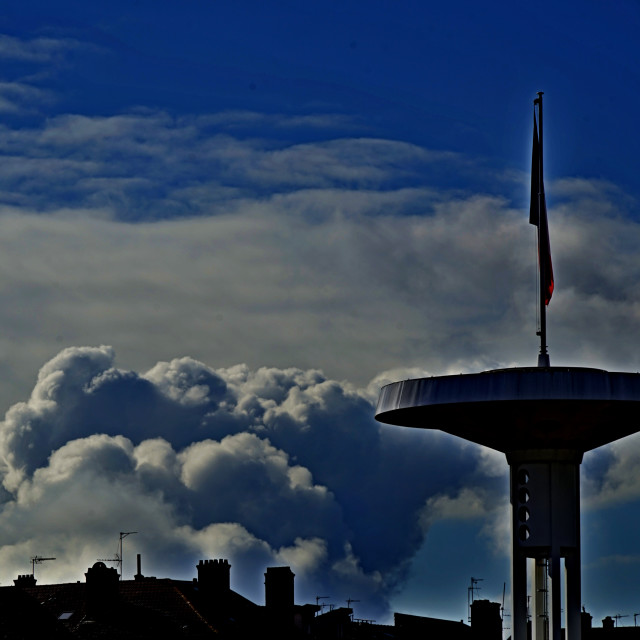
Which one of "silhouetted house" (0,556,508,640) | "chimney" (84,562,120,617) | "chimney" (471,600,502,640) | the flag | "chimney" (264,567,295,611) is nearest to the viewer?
the flag

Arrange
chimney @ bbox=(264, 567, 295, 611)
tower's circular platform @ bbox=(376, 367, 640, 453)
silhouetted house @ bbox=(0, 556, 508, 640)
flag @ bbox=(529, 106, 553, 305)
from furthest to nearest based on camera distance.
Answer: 1. chimney @ bbox=(264, 567, 295, 611)
2. silhouetted house @ bbox=(0, 556, 508, 640)
3. flag @ bbox=(529, 106, 553, 305)
4. tower's circular platform @ bbox=(376, 367, 640, 453)

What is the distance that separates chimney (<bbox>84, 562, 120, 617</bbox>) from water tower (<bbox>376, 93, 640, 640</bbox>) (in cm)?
2579

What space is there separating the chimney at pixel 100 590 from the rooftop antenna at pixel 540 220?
29.1 meters

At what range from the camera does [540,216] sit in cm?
6556

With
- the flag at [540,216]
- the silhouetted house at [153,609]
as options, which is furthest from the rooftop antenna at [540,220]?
the silhouetted house at [153,609]

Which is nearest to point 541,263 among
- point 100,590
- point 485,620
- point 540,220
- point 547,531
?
point 540,220

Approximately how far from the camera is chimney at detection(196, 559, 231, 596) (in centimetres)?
9344


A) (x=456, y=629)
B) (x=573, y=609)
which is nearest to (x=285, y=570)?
(x=456, y=629)

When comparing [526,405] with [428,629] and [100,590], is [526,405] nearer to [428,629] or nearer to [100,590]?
[100,590]

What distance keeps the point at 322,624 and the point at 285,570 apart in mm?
13861

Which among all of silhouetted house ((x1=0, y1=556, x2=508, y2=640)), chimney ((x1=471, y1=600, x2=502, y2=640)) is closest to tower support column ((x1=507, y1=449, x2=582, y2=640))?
silhouetted house ((x1=0, y1=556, x2=508, y2=640))

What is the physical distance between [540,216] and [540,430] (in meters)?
7.59

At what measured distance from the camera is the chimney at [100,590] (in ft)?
282

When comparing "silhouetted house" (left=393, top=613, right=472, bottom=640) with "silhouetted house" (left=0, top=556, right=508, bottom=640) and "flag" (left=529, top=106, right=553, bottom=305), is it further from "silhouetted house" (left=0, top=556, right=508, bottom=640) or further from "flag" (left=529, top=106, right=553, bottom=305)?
"flag" (left=529, top=106, right=553, bottom=305)
